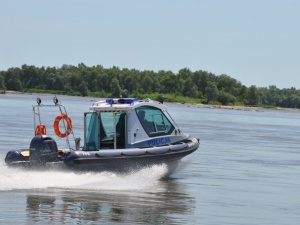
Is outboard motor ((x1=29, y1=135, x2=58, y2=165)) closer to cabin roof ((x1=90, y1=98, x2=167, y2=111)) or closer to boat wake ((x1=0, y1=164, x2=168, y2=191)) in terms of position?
boat wake ((x1=0, y1=164, x2=168, y2=191))

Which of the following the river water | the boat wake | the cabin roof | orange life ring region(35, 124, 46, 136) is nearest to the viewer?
the river water

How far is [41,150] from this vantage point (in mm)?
20594

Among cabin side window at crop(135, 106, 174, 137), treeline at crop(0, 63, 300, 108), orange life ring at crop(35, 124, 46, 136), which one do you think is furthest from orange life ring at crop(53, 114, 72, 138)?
treeline at crop(0, 63, 300, 108)

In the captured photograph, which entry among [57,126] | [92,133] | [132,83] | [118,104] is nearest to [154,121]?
[118,104]

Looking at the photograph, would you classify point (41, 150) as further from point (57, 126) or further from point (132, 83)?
point (132, 83)

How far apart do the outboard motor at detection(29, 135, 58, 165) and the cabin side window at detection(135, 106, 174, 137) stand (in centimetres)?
303

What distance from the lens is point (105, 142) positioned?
2250 cm

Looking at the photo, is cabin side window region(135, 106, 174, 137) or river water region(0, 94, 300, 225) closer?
river water region(0, 94, 300, 225)

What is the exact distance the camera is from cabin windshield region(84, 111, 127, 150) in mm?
22406

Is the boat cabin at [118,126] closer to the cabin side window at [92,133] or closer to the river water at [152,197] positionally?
the cabin side window at [92,133]

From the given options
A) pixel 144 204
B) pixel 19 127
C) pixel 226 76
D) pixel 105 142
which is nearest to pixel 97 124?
pixel 105 142

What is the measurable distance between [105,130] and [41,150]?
243cm

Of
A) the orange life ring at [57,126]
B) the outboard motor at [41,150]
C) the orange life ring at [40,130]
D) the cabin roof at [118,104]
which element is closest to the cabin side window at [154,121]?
the cabin roof at [118,104]

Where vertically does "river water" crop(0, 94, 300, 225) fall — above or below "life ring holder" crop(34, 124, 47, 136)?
below
